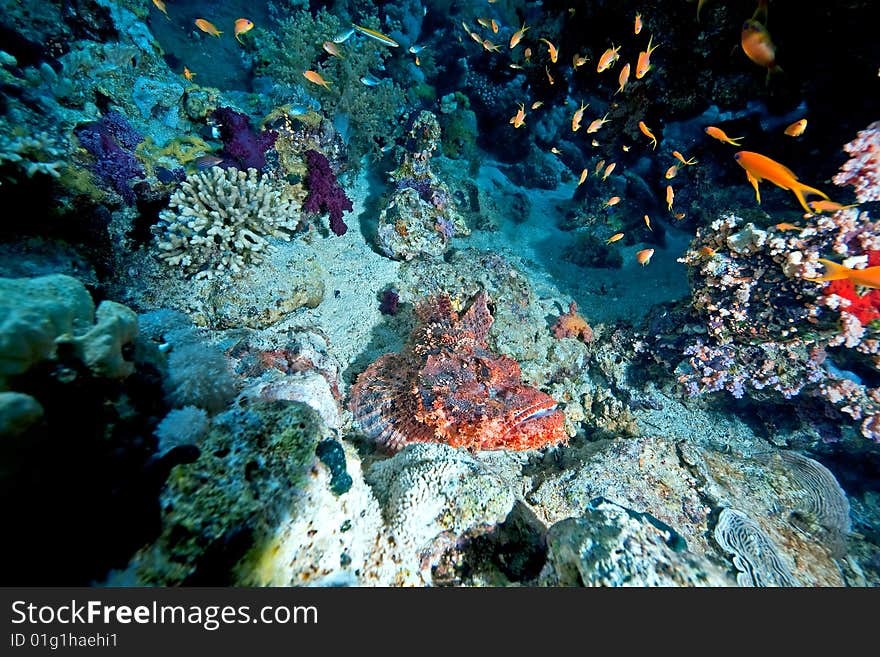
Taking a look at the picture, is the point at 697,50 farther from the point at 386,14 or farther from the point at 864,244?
the point at 386,14

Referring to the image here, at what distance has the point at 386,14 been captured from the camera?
1141cm

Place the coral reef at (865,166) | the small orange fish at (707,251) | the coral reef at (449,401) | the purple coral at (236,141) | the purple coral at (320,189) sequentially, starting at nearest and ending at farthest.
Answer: the coral reef at (449,401) < the coral reef at (865,166) < the small orange fish at (707,251) < the purple coral at (236,141) < the purple coral at (320,189)

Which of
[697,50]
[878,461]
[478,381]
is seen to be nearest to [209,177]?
[478,381]

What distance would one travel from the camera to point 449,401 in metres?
3.11

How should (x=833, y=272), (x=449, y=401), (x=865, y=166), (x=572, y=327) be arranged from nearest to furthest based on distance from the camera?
1. (x=449, y=401)
2. (x=833, y=272)
3. (x=865, y=166)
4. (x=572, y=327)

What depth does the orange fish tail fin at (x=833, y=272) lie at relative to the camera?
314cm

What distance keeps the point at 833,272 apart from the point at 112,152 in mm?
7617

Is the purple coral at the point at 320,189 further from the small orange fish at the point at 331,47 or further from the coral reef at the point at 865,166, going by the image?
the coral reef at the point at 865,166

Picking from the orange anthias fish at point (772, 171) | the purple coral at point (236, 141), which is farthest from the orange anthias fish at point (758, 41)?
the purple coral at point (236, 141)

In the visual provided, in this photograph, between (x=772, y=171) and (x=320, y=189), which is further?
(x=320, y=189)

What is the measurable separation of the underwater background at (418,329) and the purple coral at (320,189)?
50 millimetres

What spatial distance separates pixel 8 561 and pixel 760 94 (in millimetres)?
8136

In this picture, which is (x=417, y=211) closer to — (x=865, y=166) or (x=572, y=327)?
(x=572, y=327)

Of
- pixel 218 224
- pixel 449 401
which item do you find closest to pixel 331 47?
pixel 218 224
